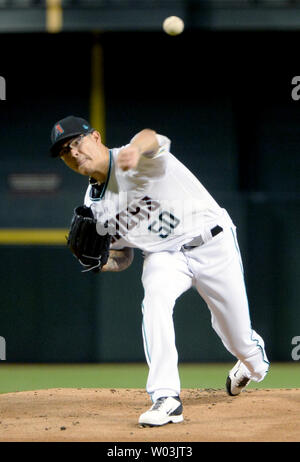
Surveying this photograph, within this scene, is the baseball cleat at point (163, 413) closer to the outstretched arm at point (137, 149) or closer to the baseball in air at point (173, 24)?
the outstretched arm at point (137, 149)

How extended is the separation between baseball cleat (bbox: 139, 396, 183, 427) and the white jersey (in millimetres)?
773

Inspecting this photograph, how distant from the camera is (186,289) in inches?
177

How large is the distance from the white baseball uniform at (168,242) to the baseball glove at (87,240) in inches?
1.9

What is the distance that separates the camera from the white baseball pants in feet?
13.9

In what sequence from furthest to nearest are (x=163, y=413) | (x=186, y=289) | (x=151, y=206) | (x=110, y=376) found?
(x=110, y=376), (x=186, y=289), (x=151, y=206), (x=163, y=413)

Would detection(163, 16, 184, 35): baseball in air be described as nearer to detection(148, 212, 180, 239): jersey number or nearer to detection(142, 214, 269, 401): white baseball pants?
detection(142, 214, 269, 401): white baseball pants

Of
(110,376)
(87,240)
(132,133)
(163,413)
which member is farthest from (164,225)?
(132,133)

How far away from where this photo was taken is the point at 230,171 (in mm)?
7832

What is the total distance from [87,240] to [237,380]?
4.46 ft

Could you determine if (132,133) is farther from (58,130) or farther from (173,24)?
(58,130)

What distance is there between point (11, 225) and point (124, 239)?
3.12 metres

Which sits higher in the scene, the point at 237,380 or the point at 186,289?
the point at 186,289

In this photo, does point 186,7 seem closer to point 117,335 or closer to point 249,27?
point 249,27

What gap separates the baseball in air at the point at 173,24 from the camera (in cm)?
731
